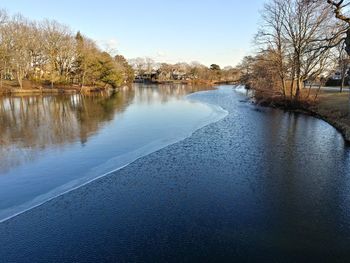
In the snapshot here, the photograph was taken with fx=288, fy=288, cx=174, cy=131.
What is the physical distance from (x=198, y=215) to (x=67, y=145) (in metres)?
8.50

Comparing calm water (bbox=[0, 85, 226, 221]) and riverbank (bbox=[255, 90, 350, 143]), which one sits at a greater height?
riverbank (bbox=[255, 90, 350, 143])

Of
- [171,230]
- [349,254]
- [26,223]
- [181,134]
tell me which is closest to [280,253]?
[349,254]

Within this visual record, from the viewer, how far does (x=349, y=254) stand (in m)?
5.22

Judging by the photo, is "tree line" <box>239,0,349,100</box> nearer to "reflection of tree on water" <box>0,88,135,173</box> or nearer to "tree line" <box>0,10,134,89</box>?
"reflection of tree on water" <box>0,88,135,173</box>

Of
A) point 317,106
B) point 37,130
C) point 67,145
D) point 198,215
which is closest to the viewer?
point 198,215

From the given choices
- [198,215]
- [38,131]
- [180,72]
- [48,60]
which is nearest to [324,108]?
[198,215]

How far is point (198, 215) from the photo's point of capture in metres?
6.66

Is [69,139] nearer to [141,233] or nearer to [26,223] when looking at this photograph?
[26,223]

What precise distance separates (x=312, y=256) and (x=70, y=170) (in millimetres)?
7618

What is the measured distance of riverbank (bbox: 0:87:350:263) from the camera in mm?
5281

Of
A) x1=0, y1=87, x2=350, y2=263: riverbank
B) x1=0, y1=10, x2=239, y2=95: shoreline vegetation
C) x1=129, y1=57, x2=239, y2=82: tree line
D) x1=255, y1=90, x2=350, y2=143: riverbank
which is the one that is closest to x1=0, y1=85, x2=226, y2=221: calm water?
x1=0, y1=87, x2=350, y2=263: riverbank

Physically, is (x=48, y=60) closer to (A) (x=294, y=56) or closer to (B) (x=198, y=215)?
(A) (x=294, y=56)

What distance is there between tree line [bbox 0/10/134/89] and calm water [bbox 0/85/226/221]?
25.7 metres

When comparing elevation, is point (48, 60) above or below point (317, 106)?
above
